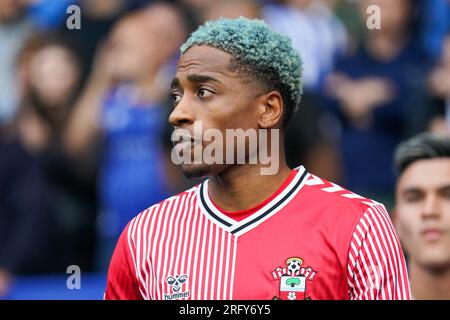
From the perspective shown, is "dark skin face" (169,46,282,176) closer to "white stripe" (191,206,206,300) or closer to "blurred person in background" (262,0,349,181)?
"white stripe" (191,206,206,300)

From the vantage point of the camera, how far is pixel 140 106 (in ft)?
25.4

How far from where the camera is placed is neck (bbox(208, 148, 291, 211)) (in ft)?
13.2

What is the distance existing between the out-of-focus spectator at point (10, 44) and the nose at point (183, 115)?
4.49 metres

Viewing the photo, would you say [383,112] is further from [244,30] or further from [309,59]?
[244,30]

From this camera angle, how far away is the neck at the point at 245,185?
404 centimetres

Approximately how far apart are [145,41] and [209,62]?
4090 millimetres

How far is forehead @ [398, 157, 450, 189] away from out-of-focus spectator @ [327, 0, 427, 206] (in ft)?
6.06

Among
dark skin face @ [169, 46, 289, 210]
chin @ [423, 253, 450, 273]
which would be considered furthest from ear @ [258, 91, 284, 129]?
chin @ [423, 253, 450, 273]

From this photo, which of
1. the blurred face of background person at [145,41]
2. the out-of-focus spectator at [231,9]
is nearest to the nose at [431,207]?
the out-of-focus spectator at [231,9]

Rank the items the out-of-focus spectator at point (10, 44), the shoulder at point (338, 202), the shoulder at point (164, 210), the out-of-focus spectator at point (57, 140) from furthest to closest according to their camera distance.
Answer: the out-of-focus spectator at point (10, 44), the out-of-focus spectator at point (57, 140), the shoulder at point (164, 210), the shoulder at point (338, 202)

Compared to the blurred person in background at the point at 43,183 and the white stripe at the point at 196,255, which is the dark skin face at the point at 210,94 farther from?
the blurred person in background at the point at 43,183

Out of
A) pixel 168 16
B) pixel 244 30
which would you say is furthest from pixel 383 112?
pixel 244 30

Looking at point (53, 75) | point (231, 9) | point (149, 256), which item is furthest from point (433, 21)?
point (149, 256)

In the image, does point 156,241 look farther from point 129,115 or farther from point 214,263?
point 129,115
